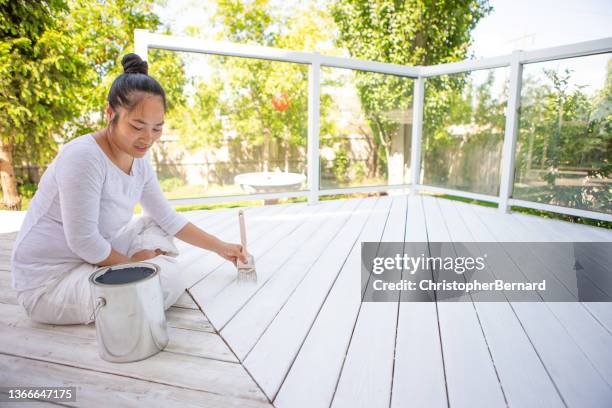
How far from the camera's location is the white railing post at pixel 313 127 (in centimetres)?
377

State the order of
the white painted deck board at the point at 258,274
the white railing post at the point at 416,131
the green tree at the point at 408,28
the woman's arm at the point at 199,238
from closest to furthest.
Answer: the white painted deck board at the point at 258,274 < the woman's arm at the point at 199,238 < the white railing post at the point at 416,131 < the green tree at the point at 408,28

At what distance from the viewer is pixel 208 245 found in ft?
5.74

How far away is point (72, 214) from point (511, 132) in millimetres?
3609

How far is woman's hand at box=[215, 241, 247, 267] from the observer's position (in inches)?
69.5

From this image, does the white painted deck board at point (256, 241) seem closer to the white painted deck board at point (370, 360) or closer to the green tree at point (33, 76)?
the white painted deck board at point (370, 360)

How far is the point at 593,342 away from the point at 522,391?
502 millimetres

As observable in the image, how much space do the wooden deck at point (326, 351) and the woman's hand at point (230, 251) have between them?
157mm

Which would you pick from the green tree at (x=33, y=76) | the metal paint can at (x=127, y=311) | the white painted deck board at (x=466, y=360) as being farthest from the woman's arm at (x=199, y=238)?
the green tree at (x=33, y=76)

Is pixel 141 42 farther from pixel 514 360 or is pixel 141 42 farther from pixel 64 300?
pixel 514 360

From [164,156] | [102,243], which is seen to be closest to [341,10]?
[164,156]

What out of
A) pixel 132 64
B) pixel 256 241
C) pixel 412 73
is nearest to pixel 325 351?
pixel 132 64

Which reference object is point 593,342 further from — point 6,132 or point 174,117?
point 6,132

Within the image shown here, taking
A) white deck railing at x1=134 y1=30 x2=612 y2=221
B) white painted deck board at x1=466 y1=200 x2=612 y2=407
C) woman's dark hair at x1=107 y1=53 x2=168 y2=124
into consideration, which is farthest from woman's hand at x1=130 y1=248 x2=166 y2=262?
white deck railing at x1=134 y1=30 x2=612 y2=221

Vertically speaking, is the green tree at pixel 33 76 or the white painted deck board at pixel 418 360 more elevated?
the green tree at pixel 33 76
